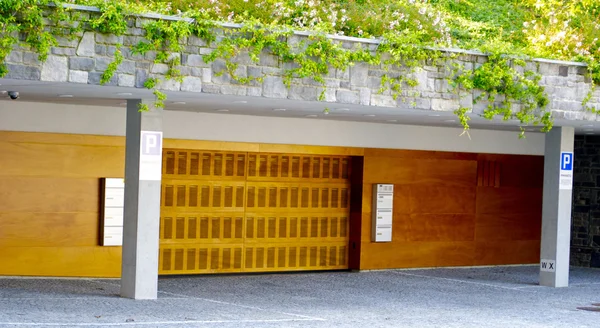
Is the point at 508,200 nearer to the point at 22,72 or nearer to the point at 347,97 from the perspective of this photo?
the point at 347,97

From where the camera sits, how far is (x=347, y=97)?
14391 mm

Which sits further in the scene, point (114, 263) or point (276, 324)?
point (114, 263)

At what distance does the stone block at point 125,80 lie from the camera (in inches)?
500

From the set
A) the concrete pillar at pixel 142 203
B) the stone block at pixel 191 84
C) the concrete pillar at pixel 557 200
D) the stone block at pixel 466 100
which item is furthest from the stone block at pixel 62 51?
the concrete pillar at pixel 557 200

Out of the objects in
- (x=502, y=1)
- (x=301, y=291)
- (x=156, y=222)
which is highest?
(x=502, y=1)

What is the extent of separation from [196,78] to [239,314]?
10.1 ft

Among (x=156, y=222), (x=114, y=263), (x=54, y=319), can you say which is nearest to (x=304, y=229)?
(x=114, y=263)

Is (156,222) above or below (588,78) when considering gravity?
below

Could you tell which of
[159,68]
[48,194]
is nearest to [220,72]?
[159,68]

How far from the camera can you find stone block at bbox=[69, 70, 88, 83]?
12.3m

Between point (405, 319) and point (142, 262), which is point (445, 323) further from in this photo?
point (142, 262)

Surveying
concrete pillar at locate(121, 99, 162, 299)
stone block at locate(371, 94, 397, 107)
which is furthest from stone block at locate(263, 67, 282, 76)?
concrete pillar at locate(121, 99, 162, 299)

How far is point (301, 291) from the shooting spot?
16812 millimetres

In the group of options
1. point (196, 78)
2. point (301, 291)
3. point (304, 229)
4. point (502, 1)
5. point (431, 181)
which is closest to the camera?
point (196, 78)
